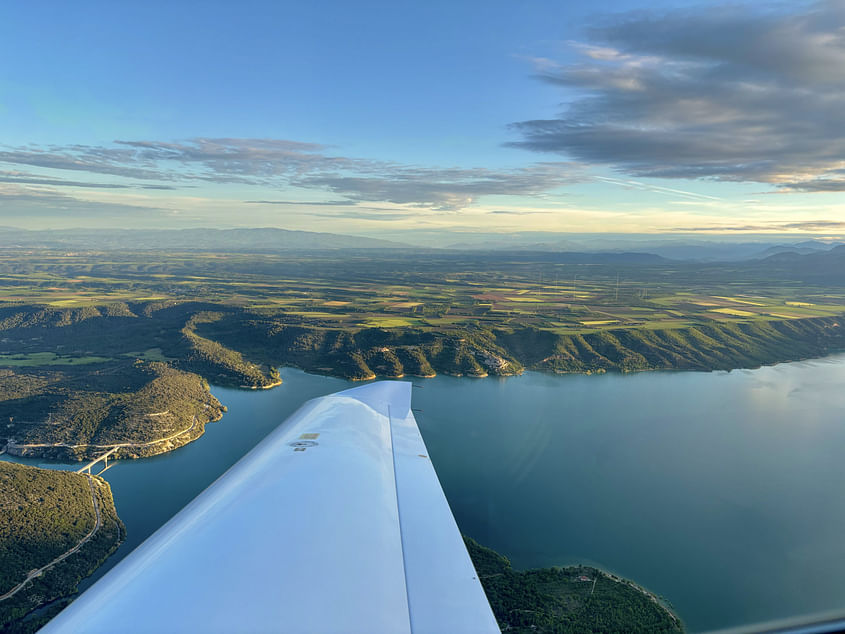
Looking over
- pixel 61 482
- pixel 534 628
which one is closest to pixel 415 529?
pixel 534 628

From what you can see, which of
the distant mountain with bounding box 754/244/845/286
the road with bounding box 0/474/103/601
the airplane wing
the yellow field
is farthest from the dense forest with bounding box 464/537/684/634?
the distant mountain with bounding box 754/244/845/286

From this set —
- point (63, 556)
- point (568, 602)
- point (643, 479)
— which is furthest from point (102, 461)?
point (643, 479)

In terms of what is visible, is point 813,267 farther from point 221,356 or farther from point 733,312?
point 221,356

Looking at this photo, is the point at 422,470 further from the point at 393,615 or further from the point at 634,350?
the point at 634,350

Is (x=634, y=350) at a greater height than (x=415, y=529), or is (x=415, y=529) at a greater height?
(x=415, y=529)

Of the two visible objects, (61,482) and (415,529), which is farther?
(61,482)

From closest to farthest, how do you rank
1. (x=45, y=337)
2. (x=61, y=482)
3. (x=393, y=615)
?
(x=393, y=615) → (x=61, y=482) → (x=45, y=337)
